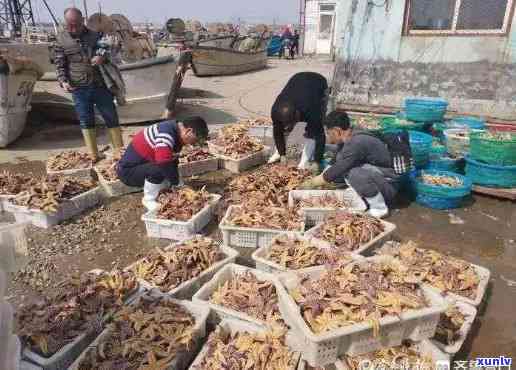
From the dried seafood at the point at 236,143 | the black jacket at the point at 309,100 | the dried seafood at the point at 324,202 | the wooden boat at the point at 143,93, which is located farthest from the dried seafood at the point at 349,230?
the wooden boat at the point at 143,93

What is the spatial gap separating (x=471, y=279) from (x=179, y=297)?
2.61 metres

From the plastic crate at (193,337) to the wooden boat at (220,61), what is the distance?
59.6 feet

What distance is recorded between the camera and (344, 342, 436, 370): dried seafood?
238 centimetres

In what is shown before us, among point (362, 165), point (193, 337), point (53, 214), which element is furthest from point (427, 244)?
point (53, 214)

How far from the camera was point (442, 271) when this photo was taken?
10.9 ft

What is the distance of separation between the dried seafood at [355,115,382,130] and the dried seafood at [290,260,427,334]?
16.3 feet

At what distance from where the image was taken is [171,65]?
1000 cm

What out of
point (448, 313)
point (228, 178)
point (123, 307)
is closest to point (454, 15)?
point (228, 178)

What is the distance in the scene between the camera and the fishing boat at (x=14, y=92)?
7.93 metres

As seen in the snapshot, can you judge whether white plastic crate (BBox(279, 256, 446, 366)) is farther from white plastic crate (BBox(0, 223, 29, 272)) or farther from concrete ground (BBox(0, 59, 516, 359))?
white plastic crate (BBox(0, 223, 29, 272))

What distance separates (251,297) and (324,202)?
2.09 m

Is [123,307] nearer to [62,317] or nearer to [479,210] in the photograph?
[62,317]

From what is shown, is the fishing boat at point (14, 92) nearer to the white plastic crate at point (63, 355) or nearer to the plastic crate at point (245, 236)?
the plastic crate at point (245, 236)

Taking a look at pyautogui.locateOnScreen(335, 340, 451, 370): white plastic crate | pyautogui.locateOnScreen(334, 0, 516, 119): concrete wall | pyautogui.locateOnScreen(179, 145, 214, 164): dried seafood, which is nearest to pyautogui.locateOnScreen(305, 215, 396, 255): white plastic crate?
pyautogui.locateOnScreen(335, 340, 451, 370): white plastic crate
